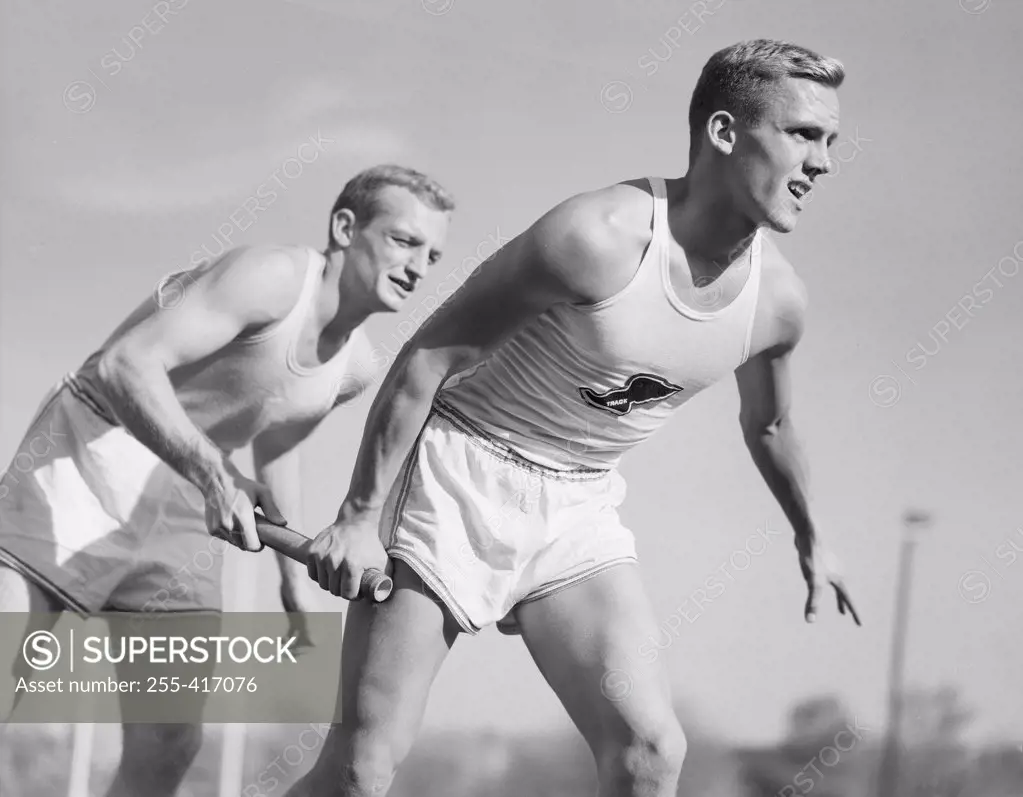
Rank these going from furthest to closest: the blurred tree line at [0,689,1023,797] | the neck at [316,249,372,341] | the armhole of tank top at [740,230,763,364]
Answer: the blurred tree line at [0,689,1023,797]
the neck at [316,249,372,341]
the armhole of tank top at [740,230,763,364]

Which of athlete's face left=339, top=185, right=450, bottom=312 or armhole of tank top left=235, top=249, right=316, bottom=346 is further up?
athlete's face left=339, top=185, right=450, bottom=312

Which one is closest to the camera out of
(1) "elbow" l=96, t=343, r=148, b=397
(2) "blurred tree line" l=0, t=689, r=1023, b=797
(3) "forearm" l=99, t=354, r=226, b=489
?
(3) "forearm" l=99, t=354, r=226, b=489

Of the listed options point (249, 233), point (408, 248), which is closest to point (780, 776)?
point (408, 248)

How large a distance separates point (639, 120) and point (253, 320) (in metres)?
0.77

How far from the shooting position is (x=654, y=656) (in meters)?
1.26

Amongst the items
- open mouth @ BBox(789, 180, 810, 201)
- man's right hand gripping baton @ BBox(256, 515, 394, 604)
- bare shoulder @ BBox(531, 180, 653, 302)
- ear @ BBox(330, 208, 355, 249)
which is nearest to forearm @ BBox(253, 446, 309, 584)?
ear @ BBox(330, 208, 355, 249)

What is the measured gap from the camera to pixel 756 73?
1.28 m

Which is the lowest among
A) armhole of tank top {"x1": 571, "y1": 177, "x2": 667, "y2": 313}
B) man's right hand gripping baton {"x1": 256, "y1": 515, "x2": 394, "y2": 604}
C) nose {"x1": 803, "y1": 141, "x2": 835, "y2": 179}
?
man's right hand gripping baton {"x1": 256, "y1": 515, "x2": 394, "y2": 604}

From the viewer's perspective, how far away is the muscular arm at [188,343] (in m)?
1.54

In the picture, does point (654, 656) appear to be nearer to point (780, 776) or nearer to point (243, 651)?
point (243, 651)

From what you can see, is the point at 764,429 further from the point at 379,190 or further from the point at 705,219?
the point at 379,190

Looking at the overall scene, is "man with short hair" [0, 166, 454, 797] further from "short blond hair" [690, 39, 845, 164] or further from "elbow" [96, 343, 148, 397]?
"short blond hair" [690, 39, 845, 164]

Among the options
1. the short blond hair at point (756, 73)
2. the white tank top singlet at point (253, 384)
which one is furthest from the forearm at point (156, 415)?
the short blond hair at point (756, 73)

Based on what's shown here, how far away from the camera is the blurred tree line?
80.4 inches
